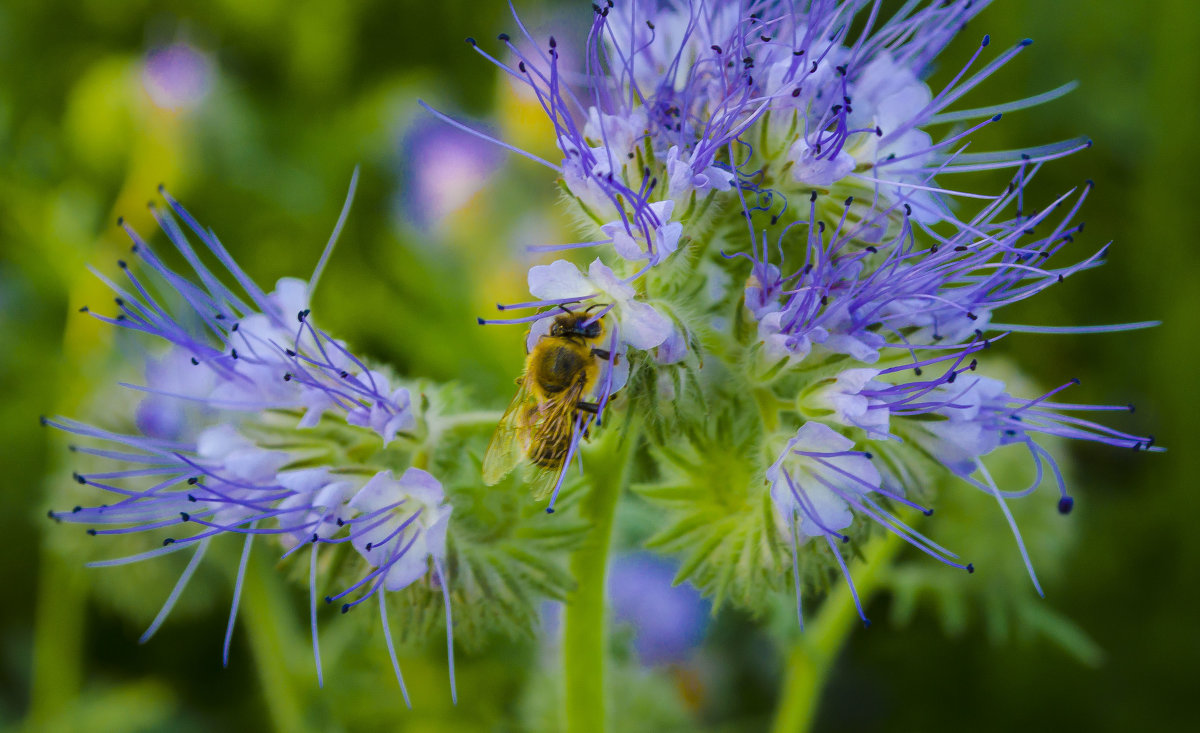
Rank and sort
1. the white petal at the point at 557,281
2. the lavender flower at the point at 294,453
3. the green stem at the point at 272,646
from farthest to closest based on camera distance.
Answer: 1. the green stem at the point at 272,646
2. the lavender flower at the point at 294,453
3. the white petal at the point at 557,281

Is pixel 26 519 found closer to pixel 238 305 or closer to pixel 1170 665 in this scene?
pixel 238 305

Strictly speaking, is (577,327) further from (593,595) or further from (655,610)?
(655,610)

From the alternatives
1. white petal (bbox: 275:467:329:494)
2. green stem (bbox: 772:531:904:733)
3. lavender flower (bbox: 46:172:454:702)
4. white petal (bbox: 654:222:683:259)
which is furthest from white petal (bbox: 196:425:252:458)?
green stem (bbox: 772:531:904:733)

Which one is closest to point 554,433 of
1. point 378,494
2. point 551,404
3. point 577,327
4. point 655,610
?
point 551,404

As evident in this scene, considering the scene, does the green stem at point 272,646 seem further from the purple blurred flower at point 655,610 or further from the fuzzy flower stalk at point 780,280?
the fuzzy flower stalk at point 780,280

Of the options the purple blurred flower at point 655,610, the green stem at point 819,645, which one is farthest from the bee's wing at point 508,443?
the purple blurred flower at point 655,610

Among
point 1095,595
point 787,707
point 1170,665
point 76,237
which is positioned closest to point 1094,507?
point 1095,595
